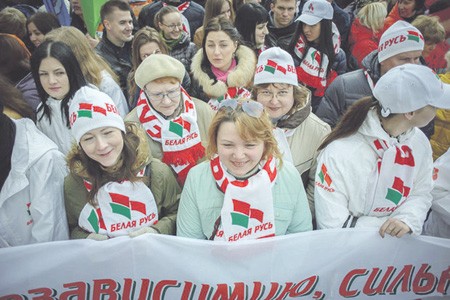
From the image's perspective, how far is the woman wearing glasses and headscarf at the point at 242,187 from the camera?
2406 millimetres

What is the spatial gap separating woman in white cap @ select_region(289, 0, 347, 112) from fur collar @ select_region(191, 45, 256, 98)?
0.83 m

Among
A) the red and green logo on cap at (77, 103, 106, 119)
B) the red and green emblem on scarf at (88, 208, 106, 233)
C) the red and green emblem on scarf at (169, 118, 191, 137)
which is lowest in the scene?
the red and green emblem on scarf at (88, 208, 106, 233)

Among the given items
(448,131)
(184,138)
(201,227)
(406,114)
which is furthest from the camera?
(448,131)

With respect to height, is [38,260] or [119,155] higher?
[119,155]

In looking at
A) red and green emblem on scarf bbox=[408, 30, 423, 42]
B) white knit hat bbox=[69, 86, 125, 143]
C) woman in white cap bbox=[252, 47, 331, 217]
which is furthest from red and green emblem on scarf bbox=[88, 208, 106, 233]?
red and green emblem on scarf bbox=[408, 30, 423, 42]

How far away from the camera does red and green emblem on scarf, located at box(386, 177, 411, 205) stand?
8.39 feet

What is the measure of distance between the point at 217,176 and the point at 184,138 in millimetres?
941

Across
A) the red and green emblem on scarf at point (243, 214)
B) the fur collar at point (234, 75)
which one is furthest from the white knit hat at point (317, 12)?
the red and green emblem on scarf at point (243, 214)

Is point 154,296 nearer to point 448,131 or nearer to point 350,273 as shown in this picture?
point 350,273

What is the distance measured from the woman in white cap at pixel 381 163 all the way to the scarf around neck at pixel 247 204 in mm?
371

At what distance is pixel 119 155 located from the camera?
2656 millimetres

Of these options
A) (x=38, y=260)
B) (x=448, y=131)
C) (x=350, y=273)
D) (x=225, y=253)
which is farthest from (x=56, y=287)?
(x=448, y=131)

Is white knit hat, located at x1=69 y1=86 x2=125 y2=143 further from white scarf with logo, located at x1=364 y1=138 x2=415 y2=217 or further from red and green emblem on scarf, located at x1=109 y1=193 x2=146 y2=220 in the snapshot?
white scarf with logo, located at x1=364 y1=138 x2=415 y2=217

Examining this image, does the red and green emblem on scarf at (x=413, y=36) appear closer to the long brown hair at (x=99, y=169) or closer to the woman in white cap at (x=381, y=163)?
the woman in white cap at (x=381, y=163)
